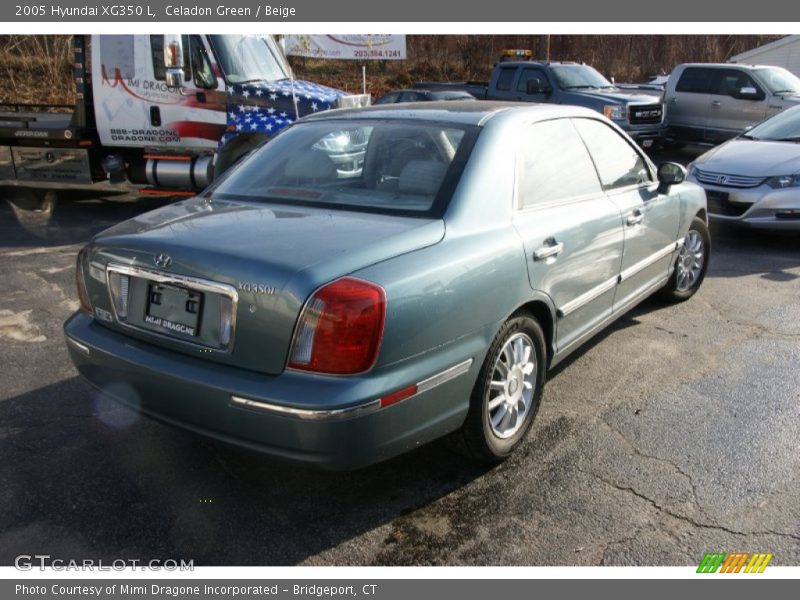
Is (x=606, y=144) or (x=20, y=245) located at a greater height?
(x=606, y=144)

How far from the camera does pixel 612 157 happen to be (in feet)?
14.8

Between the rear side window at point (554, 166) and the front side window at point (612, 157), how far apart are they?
4.5 inches

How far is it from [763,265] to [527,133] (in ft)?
14.6

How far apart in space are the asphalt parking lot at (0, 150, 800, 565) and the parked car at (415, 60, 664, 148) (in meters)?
9.75

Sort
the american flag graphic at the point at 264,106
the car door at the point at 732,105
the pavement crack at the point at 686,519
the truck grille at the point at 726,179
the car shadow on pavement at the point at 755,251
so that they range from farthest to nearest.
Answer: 1. the car door at the point at 732,105
2. the american flag graphic at the point at 264,106
3. the truck grille at the point at 726,179
4. the car shadow on pavement at the point at 755,251
5. the pavement crack at the point at 686,519

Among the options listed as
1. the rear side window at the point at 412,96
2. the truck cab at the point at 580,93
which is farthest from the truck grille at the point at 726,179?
the rear side window at the point at 412,96

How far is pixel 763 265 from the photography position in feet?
23.0

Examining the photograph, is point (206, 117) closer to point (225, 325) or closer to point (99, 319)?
point (99, 319)

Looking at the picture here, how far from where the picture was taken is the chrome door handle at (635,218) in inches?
172

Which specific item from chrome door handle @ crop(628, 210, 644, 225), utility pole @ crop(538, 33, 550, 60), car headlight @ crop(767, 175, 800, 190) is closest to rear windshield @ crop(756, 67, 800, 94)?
car headlight @ crop(767, 175, 800, 190)

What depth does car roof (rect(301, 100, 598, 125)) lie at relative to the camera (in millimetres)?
3666

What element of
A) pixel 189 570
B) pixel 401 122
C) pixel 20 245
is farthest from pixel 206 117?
pixel 189 570

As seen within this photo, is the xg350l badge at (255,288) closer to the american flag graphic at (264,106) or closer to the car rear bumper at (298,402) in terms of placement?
the car rear bumper at (298,402)

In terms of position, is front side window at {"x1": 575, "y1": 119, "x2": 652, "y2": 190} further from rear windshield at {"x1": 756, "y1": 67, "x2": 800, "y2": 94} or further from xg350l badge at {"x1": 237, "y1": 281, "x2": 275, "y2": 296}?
rear windshield at {"x1": 756, "y1": 67, "x2": 800, "y2": 94}
